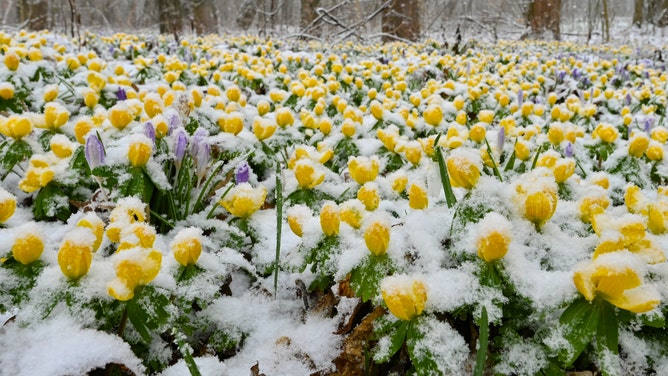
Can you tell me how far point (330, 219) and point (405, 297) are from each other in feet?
1.07

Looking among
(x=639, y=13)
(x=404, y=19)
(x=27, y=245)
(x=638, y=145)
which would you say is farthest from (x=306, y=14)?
(x=639, y=13)

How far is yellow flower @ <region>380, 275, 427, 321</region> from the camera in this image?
916mm

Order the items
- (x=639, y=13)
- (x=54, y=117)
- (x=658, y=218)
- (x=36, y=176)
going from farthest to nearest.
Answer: (x=639, y=13), (x=54, y=117), (x=36, y=176), (x=658, y=218)

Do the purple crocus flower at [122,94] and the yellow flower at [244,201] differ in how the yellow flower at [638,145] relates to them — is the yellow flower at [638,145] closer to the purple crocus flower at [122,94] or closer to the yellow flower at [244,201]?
the yellow flower at [244,201]

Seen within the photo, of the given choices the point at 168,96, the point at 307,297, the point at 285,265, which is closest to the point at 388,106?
the point at 168,96

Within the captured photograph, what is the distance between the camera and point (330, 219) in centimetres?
118

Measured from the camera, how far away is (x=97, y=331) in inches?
41.4

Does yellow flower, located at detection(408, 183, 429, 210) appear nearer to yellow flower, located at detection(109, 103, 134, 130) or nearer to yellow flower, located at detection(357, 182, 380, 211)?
yellow flower, located at detection(357, 182, 380, 211)

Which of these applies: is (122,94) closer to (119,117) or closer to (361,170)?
(119,117)

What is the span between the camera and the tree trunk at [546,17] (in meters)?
15.0

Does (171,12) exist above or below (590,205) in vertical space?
above

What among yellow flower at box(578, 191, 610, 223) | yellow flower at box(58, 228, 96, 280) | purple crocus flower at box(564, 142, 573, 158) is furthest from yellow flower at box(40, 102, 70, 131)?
purple crocus flower at box(564, 142, 573, 158)

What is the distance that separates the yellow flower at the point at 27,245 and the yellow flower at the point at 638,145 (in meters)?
2.01

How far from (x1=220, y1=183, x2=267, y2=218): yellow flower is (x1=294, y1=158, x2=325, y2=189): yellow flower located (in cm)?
13
